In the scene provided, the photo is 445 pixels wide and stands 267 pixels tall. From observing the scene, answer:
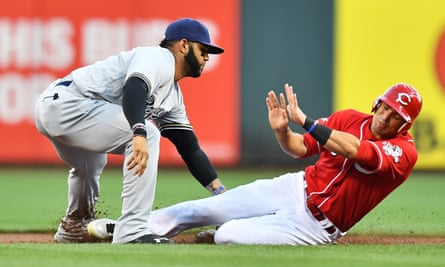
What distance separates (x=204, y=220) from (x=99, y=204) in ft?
8.27

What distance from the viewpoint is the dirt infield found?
21.6 ft

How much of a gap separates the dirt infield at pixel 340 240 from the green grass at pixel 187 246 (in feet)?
0.86

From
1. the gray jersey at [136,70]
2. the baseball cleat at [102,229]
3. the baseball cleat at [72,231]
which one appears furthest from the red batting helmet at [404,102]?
the baseball cleat at [72,231]

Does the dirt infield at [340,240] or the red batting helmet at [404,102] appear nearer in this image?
the red batting helmet at [404,102]

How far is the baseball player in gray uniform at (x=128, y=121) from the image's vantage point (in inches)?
232

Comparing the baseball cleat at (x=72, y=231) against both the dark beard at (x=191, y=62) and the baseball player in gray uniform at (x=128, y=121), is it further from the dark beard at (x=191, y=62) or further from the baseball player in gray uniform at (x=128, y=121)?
the dark beard at (x=191, y=62)

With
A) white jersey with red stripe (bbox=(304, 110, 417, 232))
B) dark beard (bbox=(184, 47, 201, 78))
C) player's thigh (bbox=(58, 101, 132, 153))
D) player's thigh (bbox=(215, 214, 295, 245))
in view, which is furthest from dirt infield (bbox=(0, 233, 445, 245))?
dark beard (bbox=(184, 47, 201, 78))

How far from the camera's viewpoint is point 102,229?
641 cm

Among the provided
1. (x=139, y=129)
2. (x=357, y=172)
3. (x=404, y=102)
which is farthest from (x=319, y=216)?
(x=139, y=129)

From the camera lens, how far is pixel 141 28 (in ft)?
41.8

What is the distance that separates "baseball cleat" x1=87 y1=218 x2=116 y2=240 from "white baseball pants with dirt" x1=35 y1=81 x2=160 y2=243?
1.03 feet

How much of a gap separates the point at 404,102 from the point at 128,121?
1.55 m

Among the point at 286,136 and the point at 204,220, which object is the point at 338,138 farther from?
the point at 204,220

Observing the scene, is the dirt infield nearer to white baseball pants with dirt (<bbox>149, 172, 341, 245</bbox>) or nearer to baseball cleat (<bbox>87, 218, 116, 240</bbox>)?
white baseball pants with dirt (<bbox>149, 172, 341, 245</bbox>)
